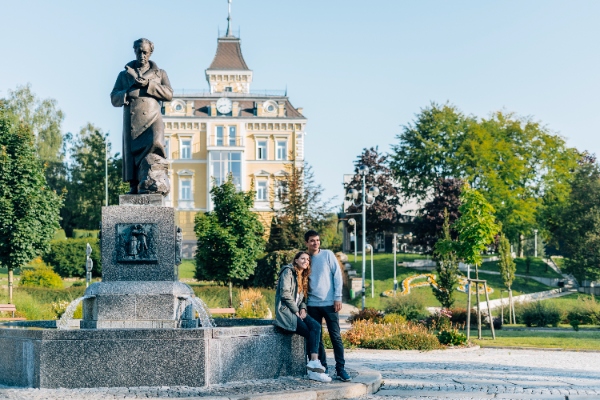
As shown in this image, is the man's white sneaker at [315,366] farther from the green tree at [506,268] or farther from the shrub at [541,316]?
the green tree at [506,268]

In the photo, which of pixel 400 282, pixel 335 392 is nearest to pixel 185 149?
pixel 400 282

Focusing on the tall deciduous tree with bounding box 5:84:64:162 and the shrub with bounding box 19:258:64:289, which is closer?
the shrub with bounding box 19:258:64:289

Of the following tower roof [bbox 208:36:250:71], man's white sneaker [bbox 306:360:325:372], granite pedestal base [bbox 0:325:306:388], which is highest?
tower roof [bbox 208:36:250:71]

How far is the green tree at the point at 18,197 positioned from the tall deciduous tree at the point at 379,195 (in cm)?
2922

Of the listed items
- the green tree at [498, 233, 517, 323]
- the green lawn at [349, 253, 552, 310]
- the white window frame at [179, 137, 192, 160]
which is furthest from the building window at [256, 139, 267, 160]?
the green tree at [498, 233, 517, 323]

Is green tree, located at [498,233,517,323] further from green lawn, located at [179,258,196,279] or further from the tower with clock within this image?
the tower with clock

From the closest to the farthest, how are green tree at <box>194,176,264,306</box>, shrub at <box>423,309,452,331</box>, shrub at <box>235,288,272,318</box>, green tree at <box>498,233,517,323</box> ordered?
1. shrub at <box>423,309,452,331</box>
2. shrub at <box>235,288,272,318</box>
3. green tree at <box>498,233,517,323</box>
4. green tree at <box>194,176,264,306</box>

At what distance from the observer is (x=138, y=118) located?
42.4 feet

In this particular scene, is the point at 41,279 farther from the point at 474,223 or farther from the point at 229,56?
the point at 229,56

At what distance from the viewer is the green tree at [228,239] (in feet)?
136

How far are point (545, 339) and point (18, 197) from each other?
23.2m

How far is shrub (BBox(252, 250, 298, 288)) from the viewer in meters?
44.7

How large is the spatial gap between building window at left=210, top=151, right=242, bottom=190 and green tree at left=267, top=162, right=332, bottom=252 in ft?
58.9

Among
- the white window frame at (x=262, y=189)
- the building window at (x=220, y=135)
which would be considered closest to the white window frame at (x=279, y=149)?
the white window frame at (x=262, y=189)
